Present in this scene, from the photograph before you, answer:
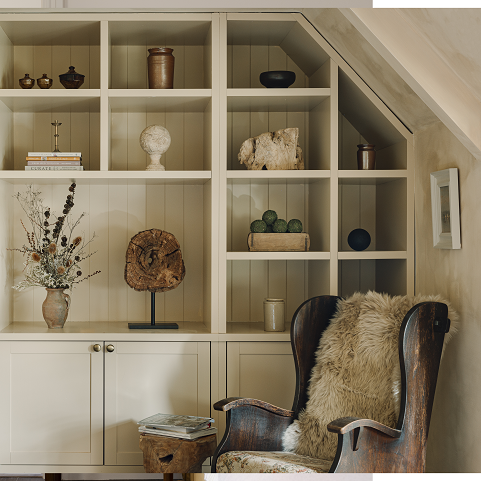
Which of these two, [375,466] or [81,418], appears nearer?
[375,466]

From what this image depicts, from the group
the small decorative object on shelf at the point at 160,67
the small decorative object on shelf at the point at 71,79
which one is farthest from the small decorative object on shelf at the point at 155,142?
the small decorative object on shelf at the point at 71,79

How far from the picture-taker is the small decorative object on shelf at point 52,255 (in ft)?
8.55

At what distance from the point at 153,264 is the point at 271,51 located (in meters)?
1.47

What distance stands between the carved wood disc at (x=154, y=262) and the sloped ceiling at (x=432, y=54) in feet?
4.62

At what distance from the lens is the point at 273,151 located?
8.44 feet

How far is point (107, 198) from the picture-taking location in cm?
295

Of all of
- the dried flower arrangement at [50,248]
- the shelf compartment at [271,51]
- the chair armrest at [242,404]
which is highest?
the shelf compartment at [271,51]

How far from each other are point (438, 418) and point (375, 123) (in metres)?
1.53

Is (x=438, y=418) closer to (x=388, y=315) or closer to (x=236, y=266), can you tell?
(x=388, y=315)

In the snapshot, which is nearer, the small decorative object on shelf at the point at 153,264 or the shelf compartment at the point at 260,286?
the small decorative object on shelf at the point at 153,264

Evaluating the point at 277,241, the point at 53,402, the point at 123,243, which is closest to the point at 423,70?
the point at 277,241

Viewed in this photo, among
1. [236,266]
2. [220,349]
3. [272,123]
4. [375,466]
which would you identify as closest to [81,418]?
[220,349]

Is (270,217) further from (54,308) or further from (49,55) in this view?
(49,55)

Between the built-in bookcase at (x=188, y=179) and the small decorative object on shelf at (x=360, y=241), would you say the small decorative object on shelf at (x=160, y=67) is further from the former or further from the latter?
the small decorative object on shelf at (x=360, y=241)
